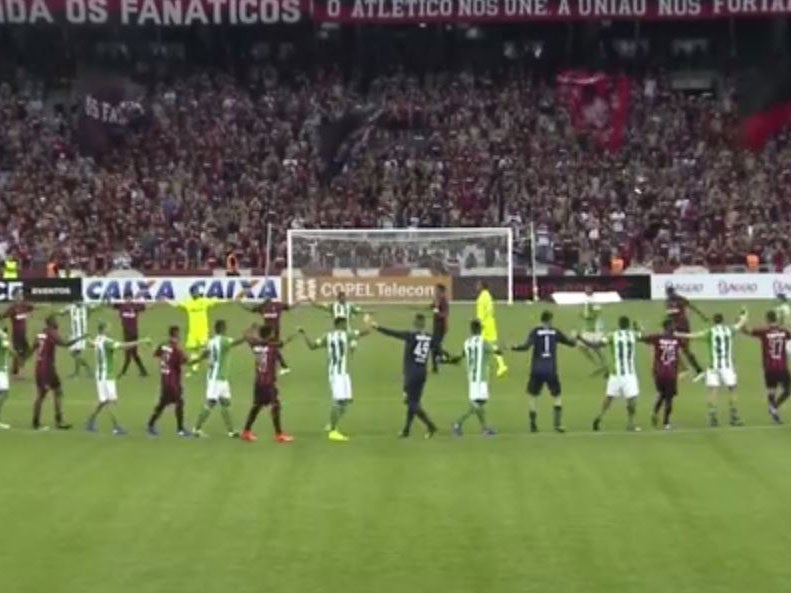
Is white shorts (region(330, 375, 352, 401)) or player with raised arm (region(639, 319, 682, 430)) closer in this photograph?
white shorts (region(330, 375, 352, 401))

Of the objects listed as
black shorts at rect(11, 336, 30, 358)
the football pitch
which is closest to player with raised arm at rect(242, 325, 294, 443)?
the football pitch

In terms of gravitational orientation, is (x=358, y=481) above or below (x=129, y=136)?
below

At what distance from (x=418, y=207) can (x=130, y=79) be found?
1273cm

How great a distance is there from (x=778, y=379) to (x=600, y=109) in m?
35.3

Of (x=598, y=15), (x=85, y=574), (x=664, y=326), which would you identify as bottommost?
(x=85, y=574)

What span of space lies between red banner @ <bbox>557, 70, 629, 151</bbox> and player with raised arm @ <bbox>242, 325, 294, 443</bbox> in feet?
122

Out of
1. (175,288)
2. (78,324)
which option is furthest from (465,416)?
(175,288)

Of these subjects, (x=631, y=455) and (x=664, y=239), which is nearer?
(x=631, y=455)

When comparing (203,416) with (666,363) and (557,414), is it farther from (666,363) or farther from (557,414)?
(666,363)

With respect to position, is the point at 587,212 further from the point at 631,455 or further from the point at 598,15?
the point at 631,455

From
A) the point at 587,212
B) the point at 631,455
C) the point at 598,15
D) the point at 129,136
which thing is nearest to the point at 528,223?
the point at 587,212

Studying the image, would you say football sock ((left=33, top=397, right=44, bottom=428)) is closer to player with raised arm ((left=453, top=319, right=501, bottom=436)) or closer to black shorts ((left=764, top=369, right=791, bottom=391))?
player with raised arm ((left=453, top=319, right=501, bottom=436))

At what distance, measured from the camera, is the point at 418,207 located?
62406mm

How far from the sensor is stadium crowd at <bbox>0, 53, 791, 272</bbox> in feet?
199
